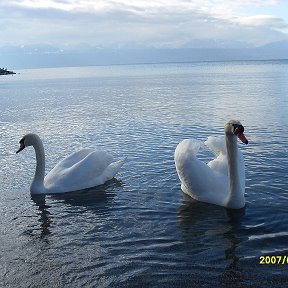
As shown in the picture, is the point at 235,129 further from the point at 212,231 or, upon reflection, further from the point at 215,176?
the point at 212,231

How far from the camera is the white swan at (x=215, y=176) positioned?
944 cm

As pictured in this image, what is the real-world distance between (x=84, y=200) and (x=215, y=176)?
10.1 ft

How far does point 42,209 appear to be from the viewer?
1036 centimetres

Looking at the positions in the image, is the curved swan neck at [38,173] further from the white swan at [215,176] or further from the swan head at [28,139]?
the white swan at [215,176]

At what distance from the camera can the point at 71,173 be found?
1144cm

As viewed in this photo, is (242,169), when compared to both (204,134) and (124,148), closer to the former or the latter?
(124,148)

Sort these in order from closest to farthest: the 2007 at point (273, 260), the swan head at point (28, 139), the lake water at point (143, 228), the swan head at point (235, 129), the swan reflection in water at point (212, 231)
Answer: the lake water at point (143, 228) < the 2007 at point (273, 260) < the swan reflection in water at point (212, 231) < the swan head at point (235, 129) < the swan head at point (28, 139)

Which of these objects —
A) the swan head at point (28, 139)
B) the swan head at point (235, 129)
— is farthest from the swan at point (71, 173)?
the swan head at point (235, 129)

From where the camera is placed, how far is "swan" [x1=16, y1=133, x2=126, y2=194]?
1138cm

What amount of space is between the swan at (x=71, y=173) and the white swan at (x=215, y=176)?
2.41 meters

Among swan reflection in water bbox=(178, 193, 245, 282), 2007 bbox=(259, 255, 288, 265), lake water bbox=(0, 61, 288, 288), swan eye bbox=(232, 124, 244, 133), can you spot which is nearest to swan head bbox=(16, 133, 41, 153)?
lake water bbox=(0, 61, 288, 288)

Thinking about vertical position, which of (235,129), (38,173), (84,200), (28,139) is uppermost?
(235,129)

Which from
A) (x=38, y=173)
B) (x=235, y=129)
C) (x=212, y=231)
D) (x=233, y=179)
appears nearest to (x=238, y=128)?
(x=235, y=129)

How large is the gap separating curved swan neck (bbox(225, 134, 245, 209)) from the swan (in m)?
3.63
